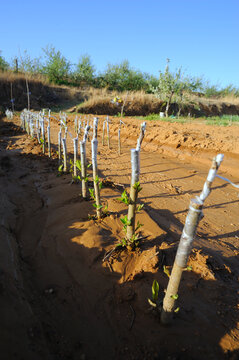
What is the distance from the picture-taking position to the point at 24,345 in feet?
Result: 4.85

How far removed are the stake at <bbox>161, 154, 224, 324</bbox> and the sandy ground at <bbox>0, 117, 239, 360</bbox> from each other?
0.24 m

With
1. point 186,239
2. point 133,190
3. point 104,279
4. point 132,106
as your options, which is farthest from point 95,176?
point 132,106

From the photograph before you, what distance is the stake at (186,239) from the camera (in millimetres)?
1333

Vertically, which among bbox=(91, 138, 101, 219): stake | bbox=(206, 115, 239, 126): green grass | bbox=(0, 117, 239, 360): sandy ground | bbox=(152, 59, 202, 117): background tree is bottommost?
bbox=(0, 117, 239, 360): sandy ground

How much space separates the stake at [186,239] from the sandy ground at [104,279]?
0.24 m

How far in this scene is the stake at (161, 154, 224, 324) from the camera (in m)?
1.33

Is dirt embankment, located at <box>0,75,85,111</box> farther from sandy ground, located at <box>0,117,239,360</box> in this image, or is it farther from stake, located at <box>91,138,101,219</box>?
stake, located at <box>91,138,101,219</box>

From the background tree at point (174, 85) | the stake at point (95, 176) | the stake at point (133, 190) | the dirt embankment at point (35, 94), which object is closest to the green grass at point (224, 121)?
the background tree at point (174, 85)

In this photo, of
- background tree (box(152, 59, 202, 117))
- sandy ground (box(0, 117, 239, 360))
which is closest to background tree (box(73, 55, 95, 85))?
background tree (box(152, 59, 202, 117))

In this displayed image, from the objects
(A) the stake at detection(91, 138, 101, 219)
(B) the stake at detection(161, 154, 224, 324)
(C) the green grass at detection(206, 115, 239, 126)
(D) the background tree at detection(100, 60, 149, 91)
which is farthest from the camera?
(D) the background tree at detection(100, 60, 149, 91)

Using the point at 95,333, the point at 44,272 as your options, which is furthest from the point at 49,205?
the point at 95,333

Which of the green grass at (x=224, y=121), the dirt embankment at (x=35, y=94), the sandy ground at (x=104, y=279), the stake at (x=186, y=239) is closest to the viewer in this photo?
the stake at (x=186, y=239)

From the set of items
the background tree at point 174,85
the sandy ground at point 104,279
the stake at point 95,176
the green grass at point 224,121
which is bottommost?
the sandy ground at point 104,279

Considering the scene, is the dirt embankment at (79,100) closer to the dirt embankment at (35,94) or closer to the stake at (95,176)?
the dirt embankment at (35,94)
